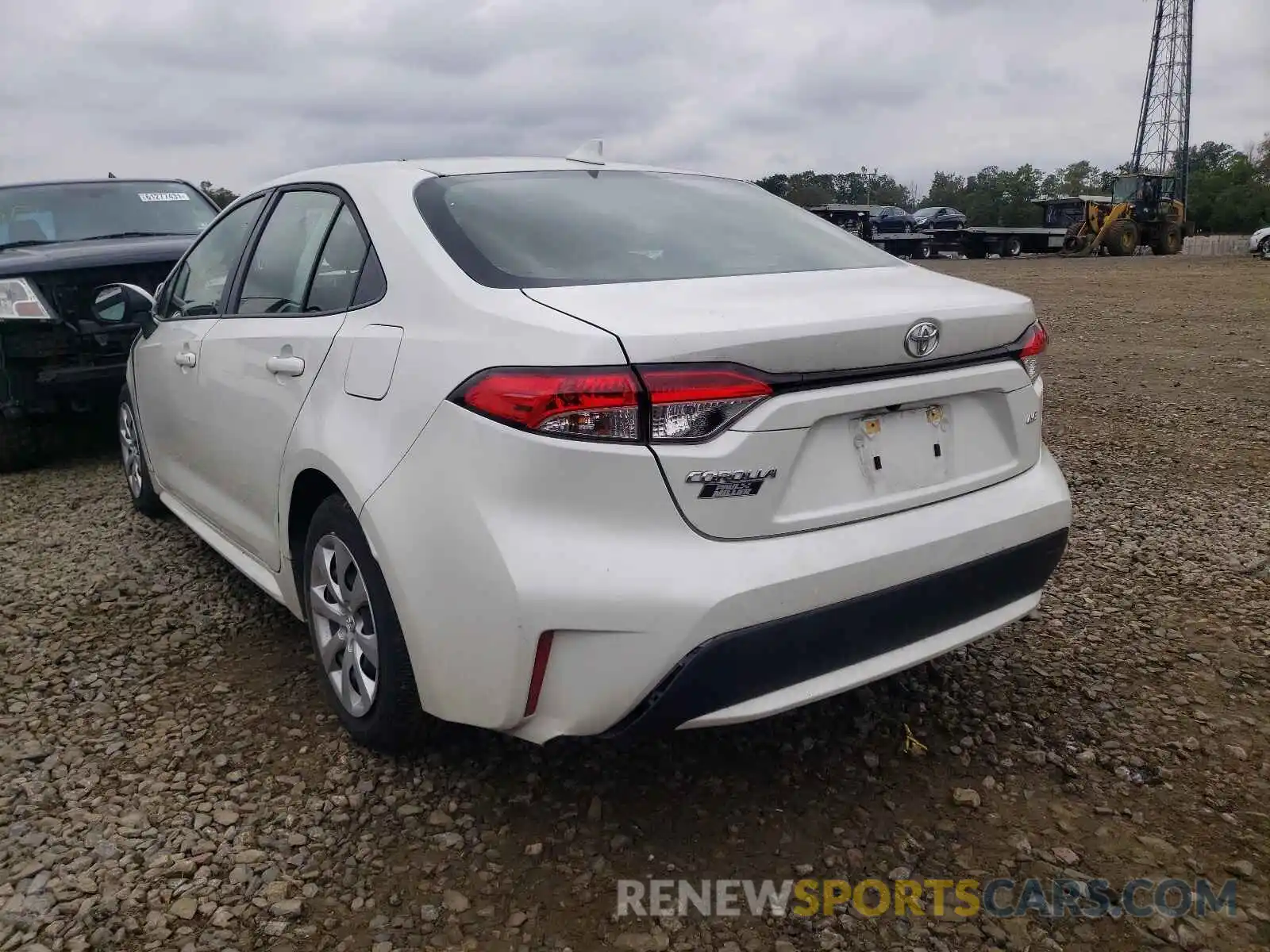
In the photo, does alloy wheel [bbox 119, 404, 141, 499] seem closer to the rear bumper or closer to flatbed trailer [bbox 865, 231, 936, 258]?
the rear bumper

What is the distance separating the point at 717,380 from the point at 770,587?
42 cm

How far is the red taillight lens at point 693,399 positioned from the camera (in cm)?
192

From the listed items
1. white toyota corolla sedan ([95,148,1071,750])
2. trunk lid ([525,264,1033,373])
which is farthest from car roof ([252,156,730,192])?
trunk lid ([525,264,1033,373])

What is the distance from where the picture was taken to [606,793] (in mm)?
2455

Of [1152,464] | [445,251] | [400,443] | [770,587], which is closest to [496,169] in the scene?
[445,251]

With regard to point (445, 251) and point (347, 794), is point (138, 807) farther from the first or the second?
point (445, 251)

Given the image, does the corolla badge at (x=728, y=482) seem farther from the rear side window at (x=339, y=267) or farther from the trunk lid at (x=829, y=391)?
the rear side window at (x=339, y=267)

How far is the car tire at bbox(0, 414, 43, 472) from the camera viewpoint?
5625mm

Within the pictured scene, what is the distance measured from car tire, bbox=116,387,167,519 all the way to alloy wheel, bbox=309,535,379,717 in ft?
7.11

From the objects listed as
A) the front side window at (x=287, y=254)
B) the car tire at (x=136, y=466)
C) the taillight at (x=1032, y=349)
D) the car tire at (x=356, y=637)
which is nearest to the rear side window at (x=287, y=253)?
the front side window at (x=287, y=254)

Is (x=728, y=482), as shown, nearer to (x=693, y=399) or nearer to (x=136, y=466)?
(x=693, y=399)

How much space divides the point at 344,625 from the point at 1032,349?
1.90 m

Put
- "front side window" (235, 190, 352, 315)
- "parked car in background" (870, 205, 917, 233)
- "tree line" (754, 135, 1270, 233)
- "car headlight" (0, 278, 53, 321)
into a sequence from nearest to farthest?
"front side window" (235, 190, 352, 315) < "car headlight" (0, 278, 53, 321) < "parked car in background" (870, 205, 917, 233) < "tree line" (754, 135, 1270, 233)

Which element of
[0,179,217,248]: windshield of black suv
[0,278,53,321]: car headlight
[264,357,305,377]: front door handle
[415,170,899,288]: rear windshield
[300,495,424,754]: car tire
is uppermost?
[0,179,217,248]: windshield of black suv
